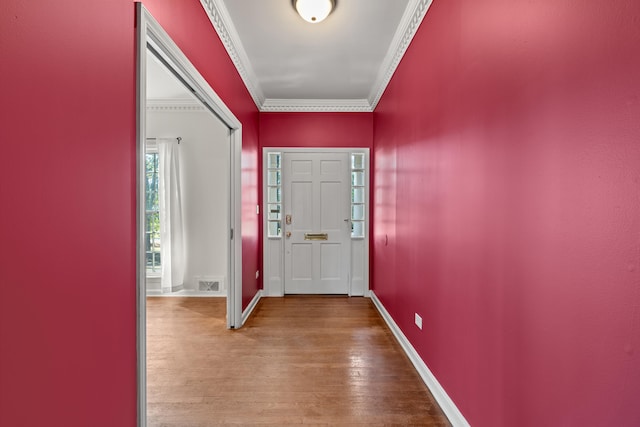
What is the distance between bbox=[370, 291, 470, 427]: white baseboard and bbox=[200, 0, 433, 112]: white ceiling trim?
2.58 meters

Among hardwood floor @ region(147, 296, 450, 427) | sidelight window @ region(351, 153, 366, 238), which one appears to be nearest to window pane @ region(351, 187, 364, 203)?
sidelight window @ region(351, 153, 366, 238)

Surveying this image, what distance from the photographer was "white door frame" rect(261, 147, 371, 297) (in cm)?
414

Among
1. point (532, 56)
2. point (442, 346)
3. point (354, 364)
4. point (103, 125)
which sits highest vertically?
point (532, 56)

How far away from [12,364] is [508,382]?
1.69 metres

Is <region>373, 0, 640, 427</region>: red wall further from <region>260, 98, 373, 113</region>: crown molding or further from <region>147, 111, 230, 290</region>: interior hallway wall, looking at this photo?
<region>147, 111, 230, 290</region>: interior hallway wall

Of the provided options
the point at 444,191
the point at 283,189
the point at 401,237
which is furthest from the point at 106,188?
the point at 283,189

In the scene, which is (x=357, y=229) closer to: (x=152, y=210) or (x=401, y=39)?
(x=401, y=39)

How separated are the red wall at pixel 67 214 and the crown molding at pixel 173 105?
3174mm

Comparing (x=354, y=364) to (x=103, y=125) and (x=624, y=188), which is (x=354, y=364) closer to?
(x=624, y=188)

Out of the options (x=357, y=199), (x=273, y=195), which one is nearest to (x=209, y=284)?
(x=273, y=195)

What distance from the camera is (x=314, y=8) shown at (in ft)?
6.90

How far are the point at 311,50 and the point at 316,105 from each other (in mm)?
1298

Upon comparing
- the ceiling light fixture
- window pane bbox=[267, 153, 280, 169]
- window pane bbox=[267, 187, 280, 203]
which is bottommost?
window pane bbox=[267, 187, 280, 203]

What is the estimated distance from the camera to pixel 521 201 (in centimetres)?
115
